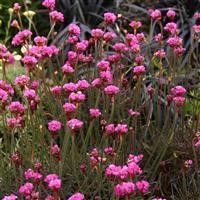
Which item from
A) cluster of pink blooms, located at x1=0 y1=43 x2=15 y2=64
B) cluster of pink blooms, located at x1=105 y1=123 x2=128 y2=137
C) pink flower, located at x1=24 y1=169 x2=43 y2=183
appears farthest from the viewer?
cluster of pink blooms, located at x1=0 y1=43 x2=15 y2=64

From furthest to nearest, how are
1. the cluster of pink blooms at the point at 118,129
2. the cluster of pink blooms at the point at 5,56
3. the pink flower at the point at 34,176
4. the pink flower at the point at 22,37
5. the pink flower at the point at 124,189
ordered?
the pink flower at the point at 22,37 < the cluster of pink blooms at the point at 5,56 < the cluster of pink blooms at the point at 118,129 < the pink flower at the point at 34,176 < the pink flower at the point at 124,189

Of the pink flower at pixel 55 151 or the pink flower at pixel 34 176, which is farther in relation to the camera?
the pink flower at pixel 55 151

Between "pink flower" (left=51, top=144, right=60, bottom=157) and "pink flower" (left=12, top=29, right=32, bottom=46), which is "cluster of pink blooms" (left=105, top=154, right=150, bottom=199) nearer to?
"pink flower" (left=51, top=144, right=60, bottom=157)

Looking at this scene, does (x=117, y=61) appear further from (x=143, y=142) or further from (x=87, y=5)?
(x=87, y=5)

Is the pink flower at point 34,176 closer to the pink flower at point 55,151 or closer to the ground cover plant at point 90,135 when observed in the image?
the ground cover plant at point 90,135

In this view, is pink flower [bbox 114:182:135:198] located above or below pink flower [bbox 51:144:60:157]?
above

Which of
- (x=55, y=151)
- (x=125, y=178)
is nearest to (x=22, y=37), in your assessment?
(x=55, y=151)

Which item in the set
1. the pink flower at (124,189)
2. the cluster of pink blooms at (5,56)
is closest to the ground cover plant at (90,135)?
the cluster of pink blooms at (5,56)

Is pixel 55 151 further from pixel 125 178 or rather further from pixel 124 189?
pixel 124 189

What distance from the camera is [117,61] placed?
2938 mm

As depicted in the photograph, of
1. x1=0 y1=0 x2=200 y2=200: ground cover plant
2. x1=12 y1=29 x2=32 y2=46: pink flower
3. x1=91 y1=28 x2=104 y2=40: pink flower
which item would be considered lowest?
x1=0 y1=0 x2=200 y2=200: ground cover plant

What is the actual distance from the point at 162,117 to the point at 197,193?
84 cm

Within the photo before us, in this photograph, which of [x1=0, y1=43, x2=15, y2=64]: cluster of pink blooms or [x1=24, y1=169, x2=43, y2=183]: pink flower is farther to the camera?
[x1=0, y1=43, x2=15, y2=64]: cluster of pink blooms

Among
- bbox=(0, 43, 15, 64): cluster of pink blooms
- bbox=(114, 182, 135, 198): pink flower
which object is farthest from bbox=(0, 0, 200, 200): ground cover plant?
bbox=(114, 182, 135, 198): pink flower
